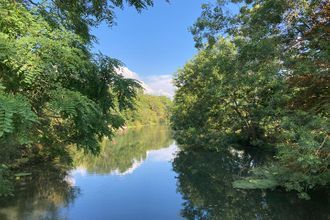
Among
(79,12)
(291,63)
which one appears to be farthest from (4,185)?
(291,63)

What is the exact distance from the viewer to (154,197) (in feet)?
53.3

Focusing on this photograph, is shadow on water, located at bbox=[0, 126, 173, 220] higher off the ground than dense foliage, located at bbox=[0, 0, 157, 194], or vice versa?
dense foliage, located at bbox=[0, 0, 157, 194]

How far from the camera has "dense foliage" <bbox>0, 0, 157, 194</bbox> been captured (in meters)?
2.04

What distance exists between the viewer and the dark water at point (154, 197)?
510 inches

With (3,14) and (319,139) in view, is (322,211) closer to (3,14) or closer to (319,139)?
(319,139)

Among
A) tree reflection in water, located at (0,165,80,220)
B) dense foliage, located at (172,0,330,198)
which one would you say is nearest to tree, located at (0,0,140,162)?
dense foliage, located at (172,0,330,198)

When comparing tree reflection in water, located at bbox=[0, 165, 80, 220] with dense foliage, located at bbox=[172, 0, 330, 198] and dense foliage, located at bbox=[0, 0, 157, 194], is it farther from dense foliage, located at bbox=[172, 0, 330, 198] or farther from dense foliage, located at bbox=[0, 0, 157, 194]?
dense foliage, located at bbox=[0, 0, 157, 194]

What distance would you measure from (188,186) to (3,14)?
54.7 feet

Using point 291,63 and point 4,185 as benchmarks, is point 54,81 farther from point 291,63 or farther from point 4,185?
point 291,63

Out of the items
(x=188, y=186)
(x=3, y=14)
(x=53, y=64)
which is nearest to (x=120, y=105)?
(x=53, y=64)

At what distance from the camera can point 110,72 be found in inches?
129

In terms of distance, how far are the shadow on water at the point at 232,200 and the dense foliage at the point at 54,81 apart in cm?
1050

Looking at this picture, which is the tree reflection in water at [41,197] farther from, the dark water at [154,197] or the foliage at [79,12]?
the foliage at [79,12]

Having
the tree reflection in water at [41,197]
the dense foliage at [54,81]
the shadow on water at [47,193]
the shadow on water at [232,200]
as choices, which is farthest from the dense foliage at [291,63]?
the tree reflection in water at [41,197]
